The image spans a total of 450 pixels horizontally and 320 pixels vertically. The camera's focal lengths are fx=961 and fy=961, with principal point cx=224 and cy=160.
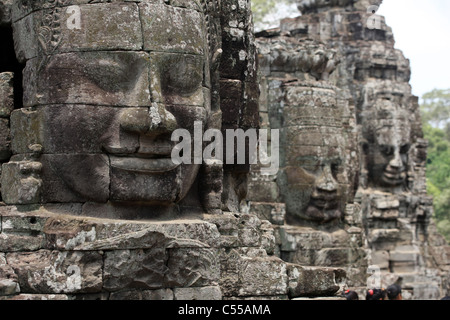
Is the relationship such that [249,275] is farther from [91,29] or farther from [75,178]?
[91,29]

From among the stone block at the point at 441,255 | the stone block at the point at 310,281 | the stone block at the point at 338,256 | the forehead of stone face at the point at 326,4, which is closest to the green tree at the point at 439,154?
the stone block at the point at 441,255

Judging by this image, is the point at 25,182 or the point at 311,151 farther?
the point at 311,151

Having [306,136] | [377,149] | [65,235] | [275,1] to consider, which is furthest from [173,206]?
[275,1]

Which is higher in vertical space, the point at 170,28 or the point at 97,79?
the point at 170,28

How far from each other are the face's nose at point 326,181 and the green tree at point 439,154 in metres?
19.4

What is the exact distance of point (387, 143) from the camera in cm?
2064

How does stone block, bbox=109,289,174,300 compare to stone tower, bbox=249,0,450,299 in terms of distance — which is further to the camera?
stone tower, bbox=249,0,450,299

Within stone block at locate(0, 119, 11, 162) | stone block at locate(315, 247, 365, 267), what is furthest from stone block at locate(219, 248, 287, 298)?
stone block at locate(315, 247, 365, 267)

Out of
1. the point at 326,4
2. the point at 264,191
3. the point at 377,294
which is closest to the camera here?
the point at 377,294

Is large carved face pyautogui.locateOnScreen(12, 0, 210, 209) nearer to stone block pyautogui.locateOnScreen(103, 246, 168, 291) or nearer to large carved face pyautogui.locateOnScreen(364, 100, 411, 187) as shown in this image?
stone block pyautogui.locateOnScreen(103, 246, 168, 291)

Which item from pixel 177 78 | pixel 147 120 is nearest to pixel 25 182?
pixel 147 120

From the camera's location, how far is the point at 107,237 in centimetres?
700

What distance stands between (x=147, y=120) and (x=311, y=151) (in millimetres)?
8245

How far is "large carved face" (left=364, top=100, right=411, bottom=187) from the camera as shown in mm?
20656
